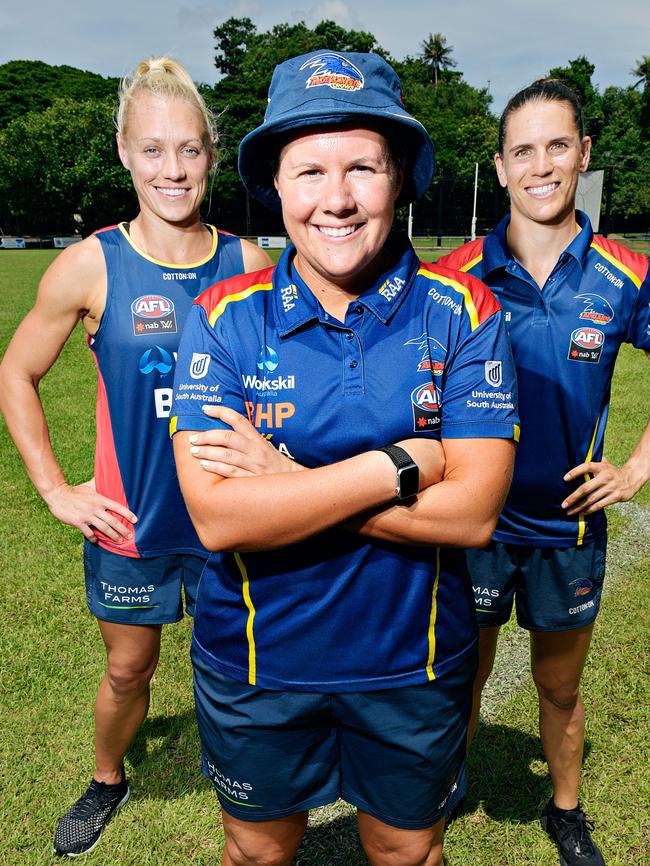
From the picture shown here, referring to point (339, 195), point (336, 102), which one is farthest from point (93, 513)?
point (336, 102)

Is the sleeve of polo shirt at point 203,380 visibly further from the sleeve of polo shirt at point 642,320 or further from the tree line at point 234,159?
the tree line at point 234,159

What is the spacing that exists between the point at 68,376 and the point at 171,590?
943cm

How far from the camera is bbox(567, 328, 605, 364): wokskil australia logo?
292 cm

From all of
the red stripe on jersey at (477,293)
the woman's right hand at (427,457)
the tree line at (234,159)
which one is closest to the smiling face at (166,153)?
the red stripe on jersey at (477,293)

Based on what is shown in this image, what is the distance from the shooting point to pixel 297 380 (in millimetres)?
1981

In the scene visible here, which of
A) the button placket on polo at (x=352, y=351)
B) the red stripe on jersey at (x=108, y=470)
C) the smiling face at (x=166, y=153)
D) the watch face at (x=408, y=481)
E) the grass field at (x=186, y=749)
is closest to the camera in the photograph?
the watch face at (x=408, y=481)

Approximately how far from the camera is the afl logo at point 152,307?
2928mm

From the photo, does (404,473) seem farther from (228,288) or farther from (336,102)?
(336,102)

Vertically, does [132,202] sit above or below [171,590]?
above

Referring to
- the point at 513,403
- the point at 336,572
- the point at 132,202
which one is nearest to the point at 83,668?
the point at 336,572

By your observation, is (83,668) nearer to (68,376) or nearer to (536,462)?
(536,462)

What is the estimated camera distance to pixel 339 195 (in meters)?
1.91

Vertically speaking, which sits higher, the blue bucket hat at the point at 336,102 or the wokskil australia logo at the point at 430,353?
the blue bucket hat at the point at 336,102

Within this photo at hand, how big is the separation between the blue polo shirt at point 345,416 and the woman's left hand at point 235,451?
0.19 feet
